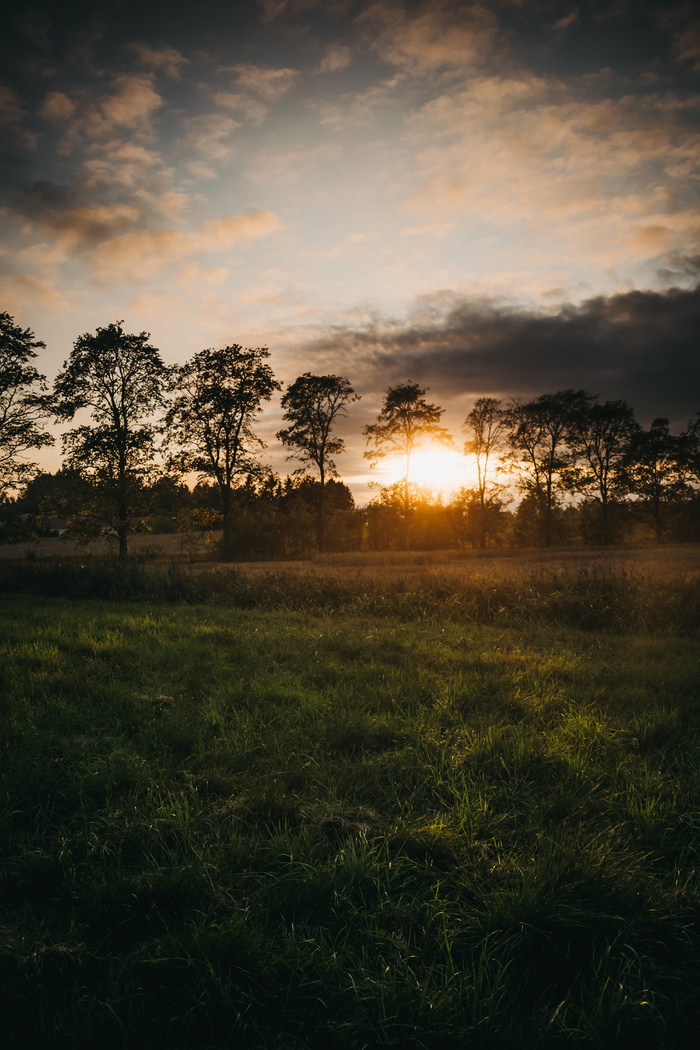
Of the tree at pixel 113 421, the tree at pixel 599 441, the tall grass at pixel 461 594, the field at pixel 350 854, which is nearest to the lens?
the field at pixel 350 854

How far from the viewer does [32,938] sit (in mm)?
2086

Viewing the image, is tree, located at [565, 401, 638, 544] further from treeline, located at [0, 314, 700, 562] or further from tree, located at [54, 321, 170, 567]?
tree, located at [54, 321, 170, 567]

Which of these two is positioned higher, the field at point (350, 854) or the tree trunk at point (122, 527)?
the tree trunk at point (122, 527)

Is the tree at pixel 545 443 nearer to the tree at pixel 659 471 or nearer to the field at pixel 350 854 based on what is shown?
the tree at pixel 659 471

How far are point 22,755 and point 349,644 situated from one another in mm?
4356

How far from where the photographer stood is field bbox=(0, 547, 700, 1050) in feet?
5.85

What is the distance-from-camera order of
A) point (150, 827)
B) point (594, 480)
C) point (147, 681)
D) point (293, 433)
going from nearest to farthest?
point (150, 827) → point (147, 681) → point (293, 433) → point (594, 480)

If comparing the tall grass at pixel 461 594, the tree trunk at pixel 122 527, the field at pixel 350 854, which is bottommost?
the field at pixel 350 854

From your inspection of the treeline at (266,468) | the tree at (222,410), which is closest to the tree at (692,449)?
the treeline at (266,468)

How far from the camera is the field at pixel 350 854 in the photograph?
1.78m

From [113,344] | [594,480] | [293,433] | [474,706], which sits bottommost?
[474,706]

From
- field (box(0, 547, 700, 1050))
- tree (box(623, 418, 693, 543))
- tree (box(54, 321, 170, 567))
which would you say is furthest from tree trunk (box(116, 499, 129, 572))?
tree (box(623, 418, 693, 543))

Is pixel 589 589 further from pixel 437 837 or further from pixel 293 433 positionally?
pixel 293 433

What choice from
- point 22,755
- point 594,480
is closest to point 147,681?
point 22,755
